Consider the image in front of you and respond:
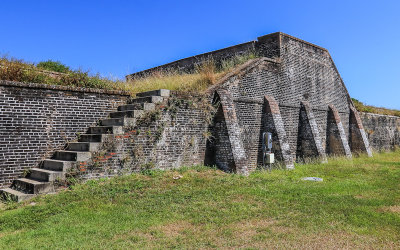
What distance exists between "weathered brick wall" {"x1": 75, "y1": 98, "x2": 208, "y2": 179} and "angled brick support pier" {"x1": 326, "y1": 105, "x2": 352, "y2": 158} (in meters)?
9.16

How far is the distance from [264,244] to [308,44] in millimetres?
13482

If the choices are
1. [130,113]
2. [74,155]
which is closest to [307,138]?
[130,113]

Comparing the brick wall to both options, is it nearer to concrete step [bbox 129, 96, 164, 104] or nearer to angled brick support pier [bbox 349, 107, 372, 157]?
angled brick support pier [bbox 349, 107, 372, 157]

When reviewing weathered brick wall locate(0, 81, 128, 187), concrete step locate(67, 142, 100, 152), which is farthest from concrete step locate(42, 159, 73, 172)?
concrete step locate(67, 142, 100, 152)

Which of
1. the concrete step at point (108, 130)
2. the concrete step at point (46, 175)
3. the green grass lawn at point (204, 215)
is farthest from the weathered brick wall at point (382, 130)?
the concrete step at point (46, 175)

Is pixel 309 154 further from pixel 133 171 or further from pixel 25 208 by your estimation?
pixel 25 208

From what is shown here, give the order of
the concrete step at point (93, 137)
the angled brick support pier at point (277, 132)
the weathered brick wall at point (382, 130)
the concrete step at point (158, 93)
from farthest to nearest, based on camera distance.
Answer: the weathered brick wall at point (382, 130) → the angled brick support pier at point (277, 132) → the concrete step at point (158, 93) → the concrete step at point (93, 137)

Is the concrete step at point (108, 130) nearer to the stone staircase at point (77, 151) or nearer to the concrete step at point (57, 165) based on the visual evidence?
the stone staircase at point (77, 151)

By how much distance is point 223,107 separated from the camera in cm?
1048

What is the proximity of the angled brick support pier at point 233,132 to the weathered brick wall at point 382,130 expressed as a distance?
13.3 metres

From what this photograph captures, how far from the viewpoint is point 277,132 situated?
11.9m

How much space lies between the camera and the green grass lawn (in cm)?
461

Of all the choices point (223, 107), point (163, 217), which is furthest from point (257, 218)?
point (223, 107)

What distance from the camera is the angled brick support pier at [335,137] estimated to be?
15.9 meters
